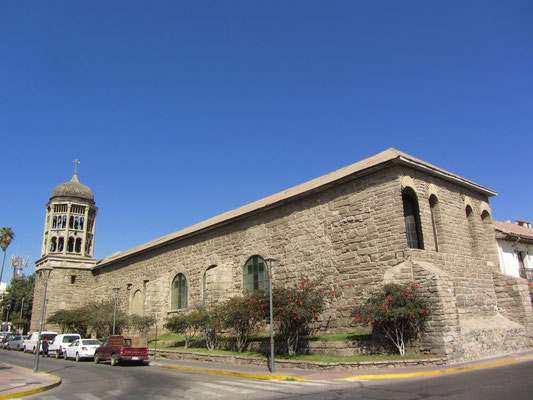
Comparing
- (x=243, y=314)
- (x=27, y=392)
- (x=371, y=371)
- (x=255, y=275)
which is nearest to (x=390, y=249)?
(x=371, y=371)

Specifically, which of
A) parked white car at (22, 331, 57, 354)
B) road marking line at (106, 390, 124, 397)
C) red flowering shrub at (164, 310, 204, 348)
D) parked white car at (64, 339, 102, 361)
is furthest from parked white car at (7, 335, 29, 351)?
road marking line at (106, 390, 124, 397)

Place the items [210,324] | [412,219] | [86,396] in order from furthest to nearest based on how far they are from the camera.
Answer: [210,324] → [412,219] → [86,396]

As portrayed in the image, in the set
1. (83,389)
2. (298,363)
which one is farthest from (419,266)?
(83,389)

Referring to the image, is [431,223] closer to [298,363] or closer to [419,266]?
[419,266]

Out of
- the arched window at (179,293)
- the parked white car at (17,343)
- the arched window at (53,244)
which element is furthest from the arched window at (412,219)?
the arched window at (53,244)

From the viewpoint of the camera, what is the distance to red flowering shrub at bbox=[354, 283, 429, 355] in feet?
43.1

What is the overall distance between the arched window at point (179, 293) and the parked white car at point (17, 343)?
1480 cm

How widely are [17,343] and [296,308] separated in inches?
1196

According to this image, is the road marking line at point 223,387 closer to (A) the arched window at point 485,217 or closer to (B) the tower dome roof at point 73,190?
(A) the arched window at point 485,217

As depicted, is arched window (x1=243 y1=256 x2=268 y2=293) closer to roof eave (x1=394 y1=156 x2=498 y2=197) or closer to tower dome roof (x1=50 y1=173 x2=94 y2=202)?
roof eave (x1=394 y1=156 x2=498 y2=197)

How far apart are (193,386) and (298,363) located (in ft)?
14.0

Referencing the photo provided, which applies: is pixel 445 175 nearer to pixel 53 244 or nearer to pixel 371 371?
pixel 371 371

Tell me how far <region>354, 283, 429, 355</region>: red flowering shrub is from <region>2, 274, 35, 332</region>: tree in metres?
64.2

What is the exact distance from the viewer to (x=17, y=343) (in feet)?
112
